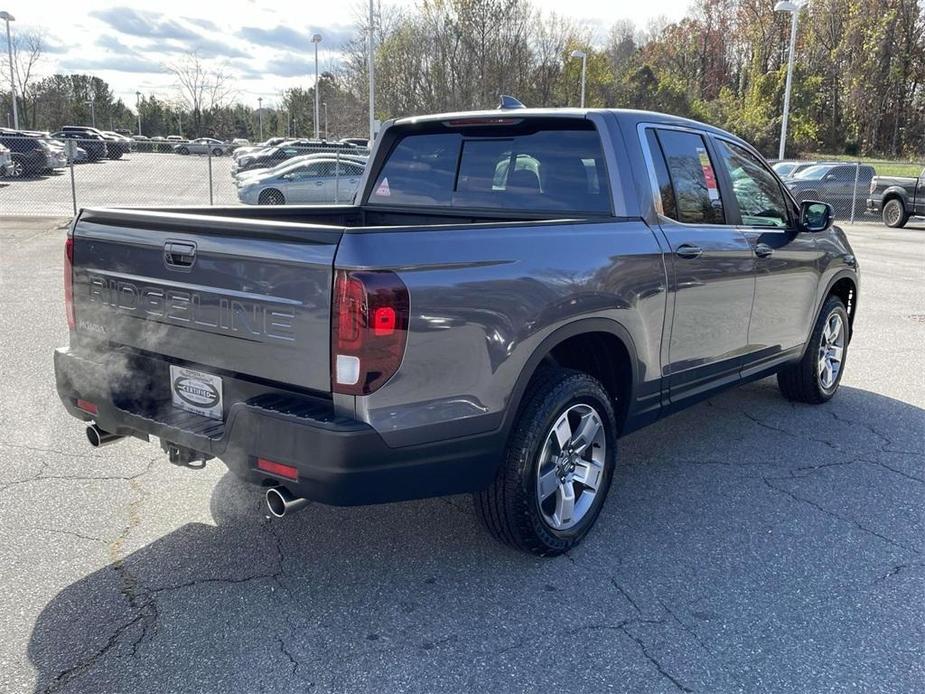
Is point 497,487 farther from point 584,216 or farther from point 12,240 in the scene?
point 12,240

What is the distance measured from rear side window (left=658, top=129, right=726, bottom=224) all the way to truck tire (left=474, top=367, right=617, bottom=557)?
120 centimetres

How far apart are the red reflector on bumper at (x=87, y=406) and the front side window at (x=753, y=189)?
3455 mm

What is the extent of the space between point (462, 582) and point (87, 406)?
1.74 meters

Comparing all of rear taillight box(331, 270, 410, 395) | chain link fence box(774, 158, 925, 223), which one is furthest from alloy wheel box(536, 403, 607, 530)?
chain link fence box(774, 158, 925, 223)

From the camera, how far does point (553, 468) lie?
3385 mm

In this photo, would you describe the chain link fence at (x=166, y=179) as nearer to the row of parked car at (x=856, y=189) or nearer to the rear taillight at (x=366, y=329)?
the rear taillight at (x=366, y=329)

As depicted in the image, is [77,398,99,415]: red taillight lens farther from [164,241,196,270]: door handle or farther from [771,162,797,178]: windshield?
[771,162,797,178]: windshield

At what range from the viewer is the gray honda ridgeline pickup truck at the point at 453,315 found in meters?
2.67

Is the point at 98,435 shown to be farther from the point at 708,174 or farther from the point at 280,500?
the point at 708,174

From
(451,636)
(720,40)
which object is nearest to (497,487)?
(451,636)

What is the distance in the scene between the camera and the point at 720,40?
210 ft

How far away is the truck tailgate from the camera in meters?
2.66

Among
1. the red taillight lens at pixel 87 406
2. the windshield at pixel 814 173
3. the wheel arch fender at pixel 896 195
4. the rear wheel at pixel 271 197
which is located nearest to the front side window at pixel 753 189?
the red taillight lens at pixel 87 406

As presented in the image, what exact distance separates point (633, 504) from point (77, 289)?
9.16ft
